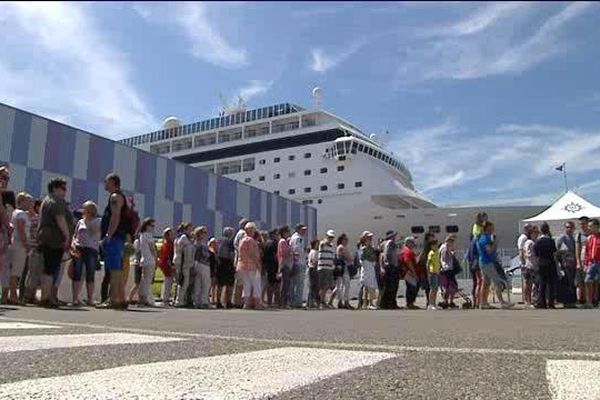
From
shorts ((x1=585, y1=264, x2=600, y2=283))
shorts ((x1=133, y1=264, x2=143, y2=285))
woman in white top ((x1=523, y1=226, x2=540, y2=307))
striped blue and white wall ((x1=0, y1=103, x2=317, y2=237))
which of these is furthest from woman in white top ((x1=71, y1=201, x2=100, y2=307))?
striped blue and white wall ((x1=0, y1=103, x2=317, y2=237))

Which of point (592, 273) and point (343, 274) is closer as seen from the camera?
point (592, 273)

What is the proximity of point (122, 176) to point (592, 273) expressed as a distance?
17861 millimetres

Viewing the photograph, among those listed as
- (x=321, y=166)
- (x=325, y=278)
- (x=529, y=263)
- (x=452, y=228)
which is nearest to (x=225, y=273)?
(x=325, y=278)

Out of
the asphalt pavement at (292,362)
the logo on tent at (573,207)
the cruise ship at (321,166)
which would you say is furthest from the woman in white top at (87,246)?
the cruise ship at (321,166)

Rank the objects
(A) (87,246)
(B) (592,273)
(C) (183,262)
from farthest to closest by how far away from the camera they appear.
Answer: (B) (592,273)
(C) (183,262)
(A) (87,246)

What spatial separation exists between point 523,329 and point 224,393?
11.7ft

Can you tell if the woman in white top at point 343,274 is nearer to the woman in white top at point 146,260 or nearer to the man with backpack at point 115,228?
the woman in white top at point 146,260

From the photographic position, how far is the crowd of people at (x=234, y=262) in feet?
23.0

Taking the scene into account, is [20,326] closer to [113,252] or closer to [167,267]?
[113,252]

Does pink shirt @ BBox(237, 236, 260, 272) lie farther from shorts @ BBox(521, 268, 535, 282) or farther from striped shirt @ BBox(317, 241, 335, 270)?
shorts @ BBox(521, 268, 535, 282)

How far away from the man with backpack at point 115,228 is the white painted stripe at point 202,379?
4.04 metres

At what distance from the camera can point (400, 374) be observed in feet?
9.18

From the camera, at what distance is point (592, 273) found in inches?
379

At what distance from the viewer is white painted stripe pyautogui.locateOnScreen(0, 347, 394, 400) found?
89.2 inches
